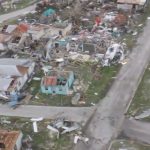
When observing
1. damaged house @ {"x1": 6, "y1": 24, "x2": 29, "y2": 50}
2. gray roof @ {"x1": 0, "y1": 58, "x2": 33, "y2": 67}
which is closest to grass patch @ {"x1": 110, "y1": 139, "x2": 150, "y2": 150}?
gray roof @ {"x1": 0, "y1": 58, "x2": 33, "y2": 67}

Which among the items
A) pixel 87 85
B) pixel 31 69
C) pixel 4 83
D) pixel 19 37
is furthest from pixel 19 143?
pixel 19 37

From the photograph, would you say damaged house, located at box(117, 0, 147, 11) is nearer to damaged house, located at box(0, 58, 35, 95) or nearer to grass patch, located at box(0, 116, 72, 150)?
damaged house, located at box(0, 58, 35, 95)

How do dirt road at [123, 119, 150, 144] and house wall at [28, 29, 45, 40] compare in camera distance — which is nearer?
dirt road at [123, 119, 150, 144]

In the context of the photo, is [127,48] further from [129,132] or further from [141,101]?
[129,132]

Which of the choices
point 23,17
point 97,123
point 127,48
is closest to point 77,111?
point 97,123

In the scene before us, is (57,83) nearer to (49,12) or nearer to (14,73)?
(14,73)

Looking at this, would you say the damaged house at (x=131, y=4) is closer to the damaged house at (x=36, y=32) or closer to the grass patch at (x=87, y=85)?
the damaged house at (x=36, y=32)
